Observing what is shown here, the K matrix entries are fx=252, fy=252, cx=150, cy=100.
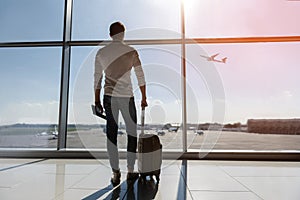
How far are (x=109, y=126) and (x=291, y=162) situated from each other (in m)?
2.11

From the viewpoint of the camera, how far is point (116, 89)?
1.87 metres

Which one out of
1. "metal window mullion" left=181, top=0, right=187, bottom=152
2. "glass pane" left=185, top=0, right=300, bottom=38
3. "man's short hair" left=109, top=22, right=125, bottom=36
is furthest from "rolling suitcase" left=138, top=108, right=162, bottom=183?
"glass pane" left=185, top=0, right=300, bottom=38

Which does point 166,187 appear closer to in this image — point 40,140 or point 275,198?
point 275,198

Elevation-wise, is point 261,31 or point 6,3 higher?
point 6,3

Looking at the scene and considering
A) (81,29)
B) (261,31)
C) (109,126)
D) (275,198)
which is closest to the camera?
(275,198)

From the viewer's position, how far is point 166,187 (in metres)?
1.67

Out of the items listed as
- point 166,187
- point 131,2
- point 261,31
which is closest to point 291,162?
point 261,31

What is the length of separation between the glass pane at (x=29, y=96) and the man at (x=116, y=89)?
1532 mm

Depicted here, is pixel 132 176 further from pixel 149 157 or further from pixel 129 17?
pixel 129 17

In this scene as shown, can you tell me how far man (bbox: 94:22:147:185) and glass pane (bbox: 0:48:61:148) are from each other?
1.53 meters

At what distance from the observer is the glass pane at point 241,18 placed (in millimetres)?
3045

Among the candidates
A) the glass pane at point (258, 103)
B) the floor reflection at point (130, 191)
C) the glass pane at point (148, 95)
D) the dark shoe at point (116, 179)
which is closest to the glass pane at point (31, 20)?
the glass pane at point (148, 95)

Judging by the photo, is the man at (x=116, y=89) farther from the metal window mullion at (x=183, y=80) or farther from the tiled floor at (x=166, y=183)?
the metal window mullion at (x=183, y=80)

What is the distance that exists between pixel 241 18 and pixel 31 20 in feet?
8.94
